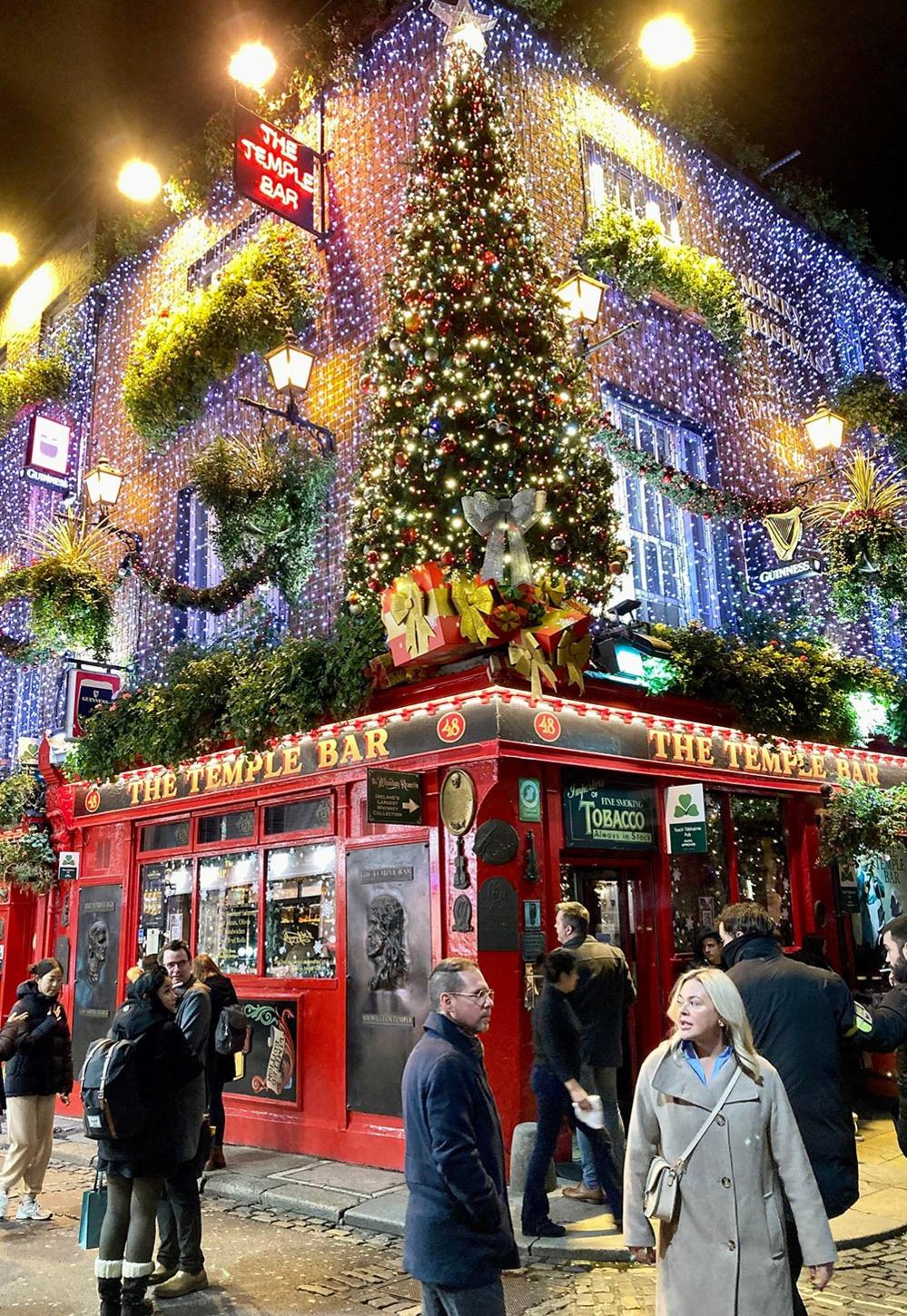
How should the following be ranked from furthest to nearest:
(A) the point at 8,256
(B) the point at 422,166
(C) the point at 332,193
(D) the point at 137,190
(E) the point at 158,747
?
(A) the point at 8,256 < (D) the point at 137,190 < (C) the point at 332,193 < (E) the point at 158,747 < (B) the point at 422,166

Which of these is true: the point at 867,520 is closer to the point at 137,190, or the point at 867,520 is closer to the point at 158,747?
the point at 158,747

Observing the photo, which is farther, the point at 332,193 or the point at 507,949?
the point at 332,193

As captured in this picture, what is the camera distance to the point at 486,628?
937 cm

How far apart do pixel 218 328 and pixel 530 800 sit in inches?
325

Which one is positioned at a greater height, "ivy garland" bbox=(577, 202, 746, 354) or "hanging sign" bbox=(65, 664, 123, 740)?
"ivy garland" bbox=(577, 202, 746, 354)

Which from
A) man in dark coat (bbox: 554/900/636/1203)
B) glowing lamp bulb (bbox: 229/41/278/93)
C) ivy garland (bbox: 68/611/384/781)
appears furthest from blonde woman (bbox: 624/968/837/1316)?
glowing lamp bulb (bbox: 229/41/278/93)

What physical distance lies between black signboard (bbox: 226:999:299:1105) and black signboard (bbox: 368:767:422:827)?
9.15ft

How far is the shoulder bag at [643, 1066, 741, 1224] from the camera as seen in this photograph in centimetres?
359

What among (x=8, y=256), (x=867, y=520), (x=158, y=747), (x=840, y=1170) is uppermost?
(x=8, y=256)

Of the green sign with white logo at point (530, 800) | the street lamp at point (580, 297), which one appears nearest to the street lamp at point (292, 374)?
the street lamp at point (580, 297)

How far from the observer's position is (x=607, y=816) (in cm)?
1060

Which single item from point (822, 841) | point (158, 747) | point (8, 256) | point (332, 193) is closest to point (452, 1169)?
point (158, 747)

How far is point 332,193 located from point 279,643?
6.05 m

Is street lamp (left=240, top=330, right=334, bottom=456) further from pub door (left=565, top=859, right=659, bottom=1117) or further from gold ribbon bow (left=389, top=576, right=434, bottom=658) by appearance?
pub door (left=565, top=859, right=659, bottom=1117)
